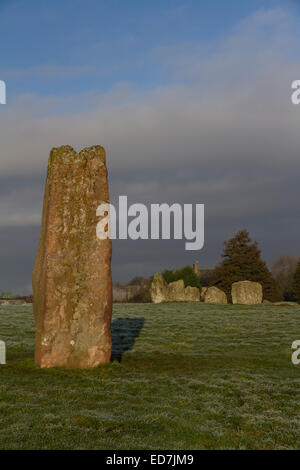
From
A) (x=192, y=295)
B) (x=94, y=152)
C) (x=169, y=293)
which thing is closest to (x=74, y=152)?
(x=94, y=152)

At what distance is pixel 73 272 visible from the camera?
Answer: 13.0m

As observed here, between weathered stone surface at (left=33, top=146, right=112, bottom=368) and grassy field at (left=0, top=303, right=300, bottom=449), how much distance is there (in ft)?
2.07

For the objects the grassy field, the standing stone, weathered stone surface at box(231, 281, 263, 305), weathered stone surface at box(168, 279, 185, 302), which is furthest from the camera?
weathered stone surface at box(168, 279, 185, 302)

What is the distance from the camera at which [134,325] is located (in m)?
24.9

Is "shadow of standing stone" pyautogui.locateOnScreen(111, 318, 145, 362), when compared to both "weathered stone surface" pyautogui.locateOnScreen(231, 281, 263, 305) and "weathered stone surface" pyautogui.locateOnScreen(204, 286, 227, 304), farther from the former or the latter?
"weathered stone surface" pyautogui.locateOnScreen(204, 286, 227, 304)

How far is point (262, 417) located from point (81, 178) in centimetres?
795

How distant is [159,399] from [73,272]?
14.6ft

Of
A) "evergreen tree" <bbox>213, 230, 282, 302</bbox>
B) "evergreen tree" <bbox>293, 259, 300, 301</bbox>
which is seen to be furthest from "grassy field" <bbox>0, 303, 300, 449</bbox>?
"evergreen tree" <bbox>293, 259, 300, 301</bbox>

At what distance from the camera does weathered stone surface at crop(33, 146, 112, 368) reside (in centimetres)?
1271

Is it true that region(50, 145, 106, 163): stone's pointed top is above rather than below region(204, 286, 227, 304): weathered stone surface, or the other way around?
above

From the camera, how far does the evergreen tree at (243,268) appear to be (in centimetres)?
5784

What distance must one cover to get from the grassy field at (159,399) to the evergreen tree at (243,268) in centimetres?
3955

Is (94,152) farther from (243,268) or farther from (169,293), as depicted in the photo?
(243,268)
